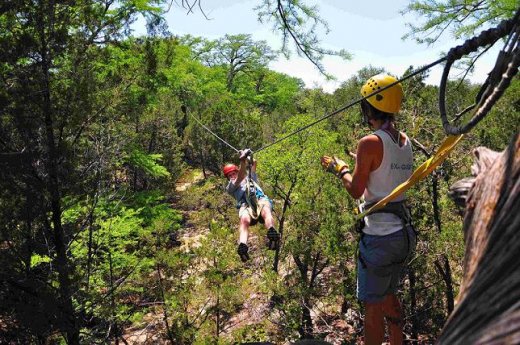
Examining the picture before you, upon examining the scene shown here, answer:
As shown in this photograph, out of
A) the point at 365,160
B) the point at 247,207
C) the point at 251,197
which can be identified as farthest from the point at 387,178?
the point at 247,207

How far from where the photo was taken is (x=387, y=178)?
10.2 ft

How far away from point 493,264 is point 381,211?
209 cm

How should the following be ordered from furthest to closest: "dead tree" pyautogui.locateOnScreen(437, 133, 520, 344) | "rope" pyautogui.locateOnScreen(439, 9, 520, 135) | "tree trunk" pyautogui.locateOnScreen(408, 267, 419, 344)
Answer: "tree trunk" pyautogui.locateOnScreen(408, 267, 419, 344)
"rope" pyautogui.locateOnScreen(439, 9, 520, 135)
"dead tree" pyautogui.locateOnScreen(437, 133, 520, 344)

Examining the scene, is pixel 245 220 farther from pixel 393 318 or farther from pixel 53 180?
pixel 53 180

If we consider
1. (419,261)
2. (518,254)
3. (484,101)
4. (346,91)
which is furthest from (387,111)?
(346,91)

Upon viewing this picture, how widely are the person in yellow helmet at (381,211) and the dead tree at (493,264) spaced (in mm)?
1605

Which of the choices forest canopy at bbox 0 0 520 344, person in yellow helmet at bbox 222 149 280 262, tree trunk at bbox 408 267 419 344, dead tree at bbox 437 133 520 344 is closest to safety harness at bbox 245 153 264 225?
person in yellow helmet at bbox 222 149 280 262

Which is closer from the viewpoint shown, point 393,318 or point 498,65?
point 498,65

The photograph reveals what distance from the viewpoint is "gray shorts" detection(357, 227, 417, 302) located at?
319cm

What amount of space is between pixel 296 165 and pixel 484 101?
1273 cm

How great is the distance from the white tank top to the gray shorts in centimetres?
7

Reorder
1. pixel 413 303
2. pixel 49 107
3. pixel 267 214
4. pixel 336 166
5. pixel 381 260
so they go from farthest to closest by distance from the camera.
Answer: pixel 413 303 → pixel 49 107 → pixel 267 214 → pixel 336 166 → pixel 381 260

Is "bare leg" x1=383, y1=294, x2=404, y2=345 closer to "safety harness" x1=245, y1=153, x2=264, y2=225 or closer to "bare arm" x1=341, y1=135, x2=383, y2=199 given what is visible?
"bare arm" x1=341, y1=135, x2=383, y2=199

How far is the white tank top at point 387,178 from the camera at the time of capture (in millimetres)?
3084
